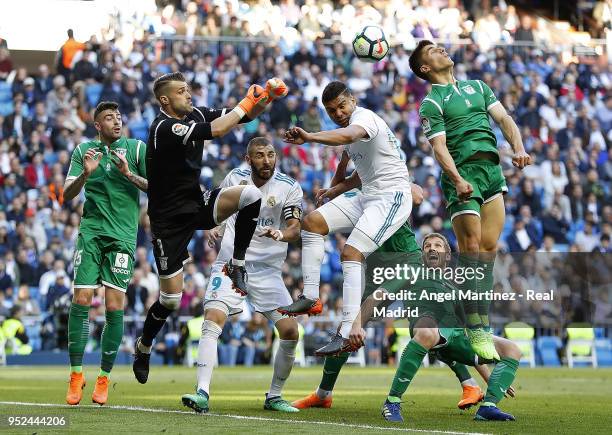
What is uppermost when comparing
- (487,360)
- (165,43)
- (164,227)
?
(165,43)

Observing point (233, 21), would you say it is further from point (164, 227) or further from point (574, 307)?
point (164, 227)

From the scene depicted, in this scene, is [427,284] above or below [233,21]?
below

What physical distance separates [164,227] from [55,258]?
12.2 metres

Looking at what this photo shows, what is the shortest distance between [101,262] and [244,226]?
4.97ft

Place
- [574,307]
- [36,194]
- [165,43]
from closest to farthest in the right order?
[574,307]
[36,194]
[165,43]

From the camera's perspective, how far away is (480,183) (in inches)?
432

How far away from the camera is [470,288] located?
10852 mm

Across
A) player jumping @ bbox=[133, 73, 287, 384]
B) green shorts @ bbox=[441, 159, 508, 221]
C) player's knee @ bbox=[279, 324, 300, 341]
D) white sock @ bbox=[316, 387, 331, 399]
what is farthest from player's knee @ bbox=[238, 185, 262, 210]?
white sock @ bbox=[316, 387, 331, 399]

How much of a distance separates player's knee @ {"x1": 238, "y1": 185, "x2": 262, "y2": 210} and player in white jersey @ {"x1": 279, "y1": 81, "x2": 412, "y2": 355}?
541 millimetres

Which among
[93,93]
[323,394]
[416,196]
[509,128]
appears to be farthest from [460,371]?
[93,93]

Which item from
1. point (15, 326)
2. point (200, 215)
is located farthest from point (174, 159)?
point (15, 326)

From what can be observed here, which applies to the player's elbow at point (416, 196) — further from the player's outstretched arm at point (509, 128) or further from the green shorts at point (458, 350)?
the green shorts at point (458, 350)

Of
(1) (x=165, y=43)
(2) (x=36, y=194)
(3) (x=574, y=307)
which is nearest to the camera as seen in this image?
(3) (x=574, y=307)

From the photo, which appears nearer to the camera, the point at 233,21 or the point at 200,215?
the point at 200,215
